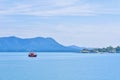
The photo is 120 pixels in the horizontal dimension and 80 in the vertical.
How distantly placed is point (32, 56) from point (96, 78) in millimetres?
114298

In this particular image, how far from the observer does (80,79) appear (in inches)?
2093

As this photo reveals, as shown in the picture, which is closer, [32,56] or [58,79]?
[58,79]

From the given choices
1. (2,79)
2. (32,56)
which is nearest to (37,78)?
(2,79)

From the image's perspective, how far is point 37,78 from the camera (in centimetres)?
5591

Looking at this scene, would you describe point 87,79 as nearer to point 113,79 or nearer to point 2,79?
point 113,79

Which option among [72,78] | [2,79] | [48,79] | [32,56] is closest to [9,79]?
[2,79]

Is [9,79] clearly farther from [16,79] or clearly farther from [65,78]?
[65,78]

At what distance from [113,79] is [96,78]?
269cm

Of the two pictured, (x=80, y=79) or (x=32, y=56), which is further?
(x=32, y=56)

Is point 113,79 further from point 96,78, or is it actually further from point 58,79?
point 58,79

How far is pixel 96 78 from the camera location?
179 ft

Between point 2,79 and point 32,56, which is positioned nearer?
point 2,79

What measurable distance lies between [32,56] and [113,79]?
11604 cm

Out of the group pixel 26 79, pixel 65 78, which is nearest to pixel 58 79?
pixel 65 78
